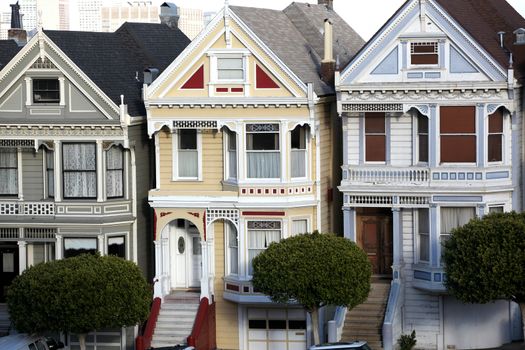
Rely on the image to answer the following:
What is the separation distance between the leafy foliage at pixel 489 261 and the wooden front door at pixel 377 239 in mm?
4725

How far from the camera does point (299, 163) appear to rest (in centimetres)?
5131

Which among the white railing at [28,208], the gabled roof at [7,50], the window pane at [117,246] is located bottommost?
the window pane at [117,246]

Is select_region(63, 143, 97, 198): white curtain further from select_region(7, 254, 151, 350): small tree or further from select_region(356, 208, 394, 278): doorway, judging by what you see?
select_region(356, 208, 394, 278): doorway

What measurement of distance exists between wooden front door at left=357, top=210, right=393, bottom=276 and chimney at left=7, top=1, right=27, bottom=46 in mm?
18449

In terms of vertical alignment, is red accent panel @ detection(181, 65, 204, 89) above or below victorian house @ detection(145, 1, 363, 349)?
above

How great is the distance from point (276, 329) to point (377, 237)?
15.2 feet

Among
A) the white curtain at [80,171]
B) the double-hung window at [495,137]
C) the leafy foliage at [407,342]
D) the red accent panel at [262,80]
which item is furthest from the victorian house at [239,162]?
the double-hung window at [495,137]

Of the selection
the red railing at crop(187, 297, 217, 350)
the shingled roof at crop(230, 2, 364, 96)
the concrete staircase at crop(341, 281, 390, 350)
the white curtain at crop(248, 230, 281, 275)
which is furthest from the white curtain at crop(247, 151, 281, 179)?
the concrete staircase at crop(341, 281, 390, 350)

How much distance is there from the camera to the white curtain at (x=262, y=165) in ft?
167

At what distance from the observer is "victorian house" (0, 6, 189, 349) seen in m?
51.6

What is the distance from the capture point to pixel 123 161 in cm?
5238

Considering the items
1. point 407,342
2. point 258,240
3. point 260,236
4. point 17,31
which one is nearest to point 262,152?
point 260,236

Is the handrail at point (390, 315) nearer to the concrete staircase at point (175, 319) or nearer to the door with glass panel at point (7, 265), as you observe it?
the concrete staircase at point (175, 319)

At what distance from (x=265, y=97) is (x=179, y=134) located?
11.9 ft
